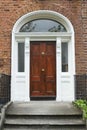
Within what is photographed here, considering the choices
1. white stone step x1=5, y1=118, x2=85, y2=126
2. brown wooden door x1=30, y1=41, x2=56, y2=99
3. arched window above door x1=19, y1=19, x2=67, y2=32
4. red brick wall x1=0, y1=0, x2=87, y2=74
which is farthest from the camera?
arched window above door x1=19, y1=19, x2=67, y2=32

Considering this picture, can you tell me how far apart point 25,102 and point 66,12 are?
3.91 metres

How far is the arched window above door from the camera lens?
13.2 m

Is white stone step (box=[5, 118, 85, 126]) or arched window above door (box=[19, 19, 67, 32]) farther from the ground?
arched window above door (box=[19, 19, 67, 32])

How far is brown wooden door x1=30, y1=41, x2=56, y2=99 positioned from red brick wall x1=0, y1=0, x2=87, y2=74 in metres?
1.01

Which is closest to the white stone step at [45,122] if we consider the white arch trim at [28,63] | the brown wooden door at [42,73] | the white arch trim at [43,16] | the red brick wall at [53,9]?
the white arch trim at [28,63]

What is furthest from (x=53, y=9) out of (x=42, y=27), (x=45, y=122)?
(x=45, y=122)

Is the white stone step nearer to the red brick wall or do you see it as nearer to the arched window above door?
the red brick wall

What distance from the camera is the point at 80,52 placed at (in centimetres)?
1277

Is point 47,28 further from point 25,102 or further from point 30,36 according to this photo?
point 25,102

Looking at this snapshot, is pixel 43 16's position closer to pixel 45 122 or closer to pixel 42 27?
pixel 42 27

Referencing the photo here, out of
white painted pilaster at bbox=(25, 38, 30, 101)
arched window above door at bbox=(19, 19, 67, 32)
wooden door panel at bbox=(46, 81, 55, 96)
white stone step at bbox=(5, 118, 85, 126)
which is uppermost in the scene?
arched window above door at bbox=(19, 19, 67, 32)

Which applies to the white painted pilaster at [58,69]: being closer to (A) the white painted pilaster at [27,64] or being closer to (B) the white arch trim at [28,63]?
(B) the white arch trim at [28,63]

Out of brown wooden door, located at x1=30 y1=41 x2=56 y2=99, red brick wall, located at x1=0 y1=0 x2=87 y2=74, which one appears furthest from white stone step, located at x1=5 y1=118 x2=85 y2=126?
red brick wall, located at x1=0 y1=0 x2=87 y2=74

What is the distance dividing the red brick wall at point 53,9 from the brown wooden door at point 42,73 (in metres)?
1.01
